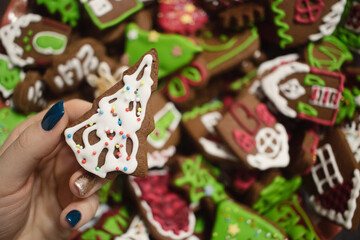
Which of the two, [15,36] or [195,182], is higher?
[15,36]

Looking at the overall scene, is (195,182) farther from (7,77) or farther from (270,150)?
(7,77)

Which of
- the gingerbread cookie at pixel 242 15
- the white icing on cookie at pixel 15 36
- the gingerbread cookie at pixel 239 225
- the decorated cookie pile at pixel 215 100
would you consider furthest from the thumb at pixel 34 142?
the gingerbread cookie at pixel 242 15

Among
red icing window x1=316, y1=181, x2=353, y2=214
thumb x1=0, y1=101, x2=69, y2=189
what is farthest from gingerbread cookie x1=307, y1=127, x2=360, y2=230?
thumb x1=0, y1=101, x2=69, y2=189

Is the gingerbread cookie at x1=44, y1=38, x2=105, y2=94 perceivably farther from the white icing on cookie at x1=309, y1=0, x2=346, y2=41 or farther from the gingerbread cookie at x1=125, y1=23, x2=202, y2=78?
the white icing on cookie at x1=309, y1=0, x2=346, y2=41

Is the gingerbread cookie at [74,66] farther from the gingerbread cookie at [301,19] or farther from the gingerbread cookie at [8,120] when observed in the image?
the gingerbread cookie at [301,19]

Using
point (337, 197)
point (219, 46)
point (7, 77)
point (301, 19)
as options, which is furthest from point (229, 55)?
point (7, 77)

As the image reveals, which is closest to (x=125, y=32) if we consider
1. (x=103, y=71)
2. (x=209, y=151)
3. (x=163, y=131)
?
(x=103, y=71)
